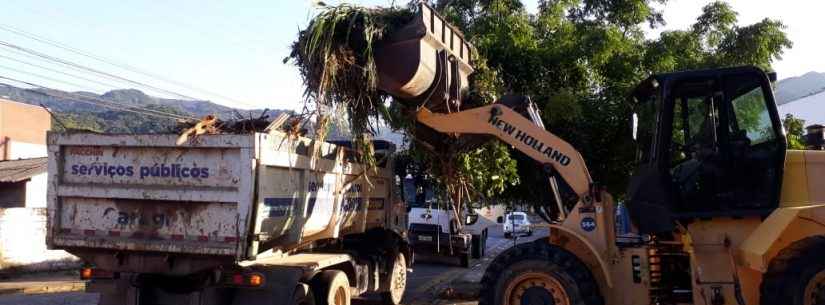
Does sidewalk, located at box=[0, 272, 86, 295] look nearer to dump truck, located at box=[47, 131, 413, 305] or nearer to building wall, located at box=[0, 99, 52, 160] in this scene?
dump truck, located at box=[47, 131, 413, 305]

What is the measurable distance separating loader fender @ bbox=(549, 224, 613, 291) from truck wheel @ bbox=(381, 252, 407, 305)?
3837mm

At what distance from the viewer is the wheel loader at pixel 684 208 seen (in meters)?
6.16

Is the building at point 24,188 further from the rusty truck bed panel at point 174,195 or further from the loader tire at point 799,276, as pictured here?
the loader tire at point 799,276

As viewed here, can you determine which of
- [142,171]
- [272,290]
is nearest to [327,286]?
[272,290]

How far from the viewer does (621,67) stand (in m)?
11.1

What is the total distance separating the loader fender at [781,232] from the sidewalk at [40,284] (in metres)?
11.4

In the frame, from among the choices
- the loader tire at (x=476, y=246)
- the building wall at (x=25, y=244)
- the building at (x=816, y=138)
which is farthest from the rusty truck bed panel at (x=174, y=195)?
the loader tire at (x=476, y=246)

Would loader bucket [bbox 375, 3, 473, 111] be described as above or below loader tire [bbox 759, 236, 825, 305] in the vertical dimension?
above

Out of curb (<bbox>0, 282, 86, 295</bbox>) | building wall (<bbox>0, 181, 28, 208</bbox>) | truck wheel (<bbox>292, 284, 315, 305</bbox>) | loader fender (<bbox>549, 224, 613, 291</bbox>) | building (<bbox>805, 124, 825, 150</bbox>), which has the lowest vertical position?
curb (<bbox>0, 282, 86, 295</bbox>)

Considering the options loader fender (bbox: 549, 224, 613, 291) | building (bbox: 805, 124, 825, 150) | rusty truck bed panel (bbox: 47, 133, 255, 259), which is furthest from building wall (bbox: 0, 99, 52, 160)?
building (bbox: 805, 124, 825, 150)

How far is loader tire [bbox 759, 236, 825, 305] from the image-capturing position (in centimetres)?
→ 564

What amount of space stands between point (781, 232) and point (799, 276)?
1.29 ft

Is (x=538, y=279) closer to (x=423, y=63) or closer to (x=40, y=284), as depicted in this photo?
(x=423, y=63)

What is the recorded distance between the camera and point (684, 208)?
6520 millimetres
